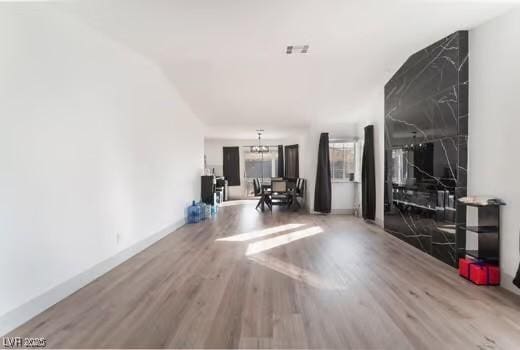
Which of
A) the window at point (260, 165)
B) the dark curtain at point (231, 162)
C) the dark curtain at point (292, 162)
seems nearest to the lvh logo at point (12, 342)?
the dark curtain at point (292, 162)

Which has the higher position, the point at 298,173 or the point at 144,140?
the point at 144,140

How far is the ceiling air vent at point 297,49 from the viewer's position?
3.48 metres

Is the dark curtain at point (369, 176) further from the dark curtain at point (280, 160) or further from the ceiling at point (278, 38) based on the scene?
the dark curtain at point (280, 160)

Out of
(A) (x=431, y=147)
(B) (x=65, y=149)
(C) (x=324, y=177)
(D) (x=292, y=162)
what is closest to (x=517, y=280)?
(A) (x=431, y=147)

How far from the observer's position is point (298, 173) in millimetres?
9672

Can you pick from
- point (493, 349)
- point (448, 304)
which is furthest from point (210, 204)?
Result: point (493, 349)

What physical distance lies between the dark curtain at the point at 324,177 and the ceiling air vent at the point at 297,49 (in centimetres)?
340

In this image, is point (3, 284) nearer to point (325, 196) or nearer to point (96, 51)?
point (96, 51)

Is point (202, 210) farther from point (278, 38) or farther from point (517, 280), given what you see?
point (517, 280)

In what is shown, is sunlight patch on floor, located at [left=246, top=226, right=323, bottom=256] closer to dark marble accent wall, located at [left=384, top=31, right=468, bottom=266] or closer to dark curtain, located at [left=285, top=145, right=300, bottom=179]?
dark marble accent wall, located at [left=384, top=31, right=468, bottom=266]

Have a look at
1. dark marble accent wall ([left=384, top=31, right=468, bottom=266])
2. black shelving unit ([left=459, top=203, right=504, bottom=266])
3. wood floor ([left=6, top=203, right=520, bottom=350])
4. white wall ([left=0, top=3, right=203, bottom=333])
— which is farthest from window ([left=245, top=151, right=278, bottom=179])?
black shelving unit ([left=459, top=203, right=504, bottom=266])

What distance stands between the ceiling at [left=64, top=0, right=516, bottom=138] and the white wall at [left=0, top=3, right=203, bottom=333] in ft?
1.20

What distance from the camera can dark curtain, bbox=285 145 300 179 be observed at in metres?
9.83

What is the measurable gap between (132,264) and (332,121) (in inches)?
220
